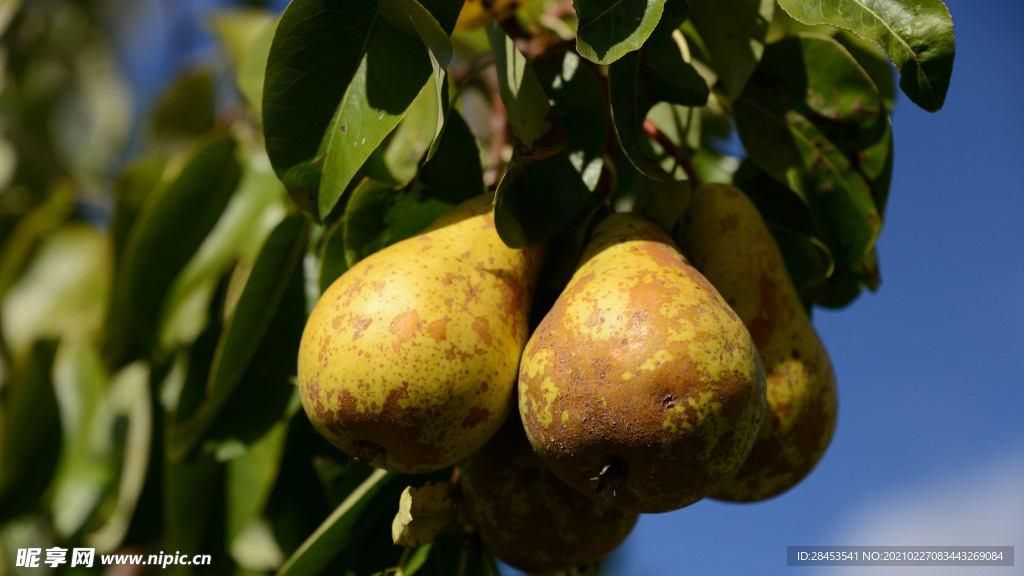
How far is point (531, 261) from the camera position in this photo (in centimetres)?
117

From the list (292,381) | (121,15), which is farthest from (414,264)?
(121,15)

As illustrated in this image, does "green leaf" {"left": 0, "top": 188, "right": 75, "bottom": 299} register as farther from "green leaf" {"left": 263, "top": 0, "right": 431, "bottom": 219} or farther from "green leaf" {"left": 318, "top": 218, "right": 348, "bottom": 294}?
"green leaf" {"left": 263, "top": 0, "right": 431, "bottom": 219}

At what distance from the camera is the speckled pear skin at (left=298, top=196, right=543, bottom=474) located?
96 cm

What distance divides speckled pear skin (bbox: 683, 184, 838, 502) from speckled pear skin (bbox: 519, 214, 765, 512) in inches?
6.8

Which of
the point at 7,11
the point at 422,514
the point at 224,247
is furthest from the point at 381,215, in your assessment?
the point at 7,11

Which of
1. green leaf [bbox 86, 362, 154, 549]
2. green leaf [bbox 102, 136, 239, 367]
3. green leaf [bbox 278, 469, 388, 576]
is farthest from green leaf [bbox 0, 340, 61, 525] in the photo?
green leaf [bbox 278, 469, 388, 576]

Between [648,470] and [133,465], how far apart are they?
153 centimetres

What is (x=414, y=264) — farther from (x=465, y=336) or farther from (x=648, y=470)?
(x=648, y=470)

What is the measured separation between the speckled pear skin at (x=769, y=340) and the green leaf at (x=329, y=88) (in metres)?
0.50

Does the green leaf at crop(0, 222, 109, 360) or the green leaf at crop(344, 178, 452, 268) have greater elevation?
the green leaf at crop(344, 178, 452, 268)

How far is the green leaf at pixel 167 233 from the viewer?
1.85 meters

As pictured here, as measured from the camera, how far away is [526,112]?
110 cm

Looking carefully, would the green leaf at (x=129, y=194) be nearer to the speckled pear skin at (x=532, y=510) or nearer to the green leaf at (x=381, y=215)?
the green leaf at (x=381, y=215)

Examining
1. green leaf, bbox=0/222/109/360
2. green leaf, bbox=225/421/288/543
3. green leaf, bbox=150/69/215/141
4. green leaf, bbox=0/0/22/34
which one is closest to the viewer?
green leaf, bbox=225/421/288/543
